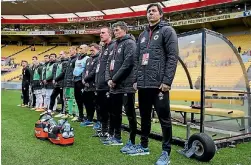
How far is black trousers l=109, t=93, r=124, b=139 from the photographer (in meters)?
4.18

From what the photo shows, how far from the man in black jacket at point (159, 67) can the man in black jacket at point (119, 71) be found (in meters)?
0.47

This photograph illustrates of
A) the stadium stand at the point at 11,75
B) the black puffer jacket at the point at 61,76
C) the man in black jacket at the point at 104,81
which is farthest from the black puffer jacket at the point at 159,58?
the stadium stand at the point at 11,75

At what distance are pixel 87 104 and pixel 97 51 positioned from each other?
4.05ft

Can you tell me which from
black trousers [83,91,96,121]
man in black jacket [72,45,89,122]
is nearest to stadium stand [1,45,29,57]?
man in black jacket [72,45,89,122]

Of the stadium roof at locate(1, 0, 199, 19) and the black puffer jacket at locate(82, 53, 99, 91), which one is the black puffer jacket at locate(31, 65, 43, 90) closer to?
the black puffer jacket at locate(82, 53, 99, 91)

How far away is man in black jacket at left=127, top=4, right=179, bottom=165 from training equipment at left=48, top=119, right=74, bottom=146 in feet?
4.30

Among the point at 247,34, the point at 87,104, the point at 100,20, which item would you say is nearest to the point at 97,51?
the point at 87,104

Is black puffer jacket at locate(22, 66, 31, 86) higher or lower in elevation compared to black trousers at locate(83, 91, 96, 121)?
higher

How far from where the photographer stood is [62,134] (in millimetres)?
4090

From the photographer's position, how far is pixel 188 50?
195 inches

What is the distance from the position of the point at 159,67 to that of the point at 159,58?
0.34 ft

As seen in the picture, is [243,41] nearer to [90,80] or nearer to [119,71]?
[90,80]

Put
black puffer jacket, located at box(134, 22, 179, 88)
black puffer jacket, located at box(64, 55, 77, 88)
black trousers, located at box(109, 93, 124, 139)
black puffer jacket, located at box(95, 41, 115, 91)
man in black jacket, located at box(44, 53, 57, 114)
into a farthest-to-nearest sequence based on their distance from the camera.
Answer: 1. man in black jacket, located at box(44, 53, 57, 114)
2. black puffer jacket, located at box(64, 55, 77, 88)
3. black puffer jacket, located at box(95, 41, 115, 91)
4. black trousers, located at box(109, 93, 124, 139)
5. black puffer jacket, located at box(134, 22, 179, 88)

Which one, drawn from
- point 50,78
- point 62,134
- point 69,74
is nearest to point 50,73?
point 50,78
